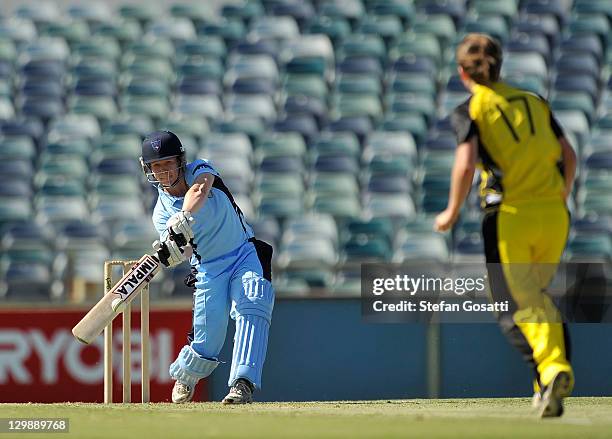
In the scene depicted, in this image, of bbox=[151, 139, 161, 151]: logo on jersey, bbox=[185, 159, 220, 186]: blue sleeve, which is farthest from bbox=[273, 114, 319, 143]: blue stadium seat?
bbox=[151, 139, 161, 151]: logo on jersey

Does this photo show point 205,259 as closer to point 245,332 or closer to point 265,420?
point 245,332

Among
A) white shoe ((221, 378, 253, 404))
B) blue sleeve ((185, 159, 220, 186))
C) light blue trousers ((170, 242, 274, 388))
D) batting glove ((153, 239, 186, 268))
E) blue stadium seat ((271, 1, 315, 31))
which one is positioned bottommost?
white shoe ((221, 378, 253, 404))

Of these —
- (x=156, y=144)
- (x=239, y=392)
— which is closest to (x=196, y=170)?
(x=156, y=144)

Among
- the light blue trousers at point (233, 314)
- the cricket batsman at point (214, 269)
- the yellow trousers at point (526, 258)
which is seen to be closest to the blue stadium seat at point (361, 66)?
the cricket batsman at point (214, 269)

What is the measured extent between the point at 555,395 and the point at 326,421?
978 millimetres

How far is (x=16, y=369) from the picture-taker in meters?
9.41

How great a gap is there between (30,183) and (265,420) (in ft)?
28.7

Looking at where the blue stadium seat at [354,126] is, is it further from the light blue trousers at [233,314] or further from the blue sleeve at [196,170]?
the blue sleeve at [196,170]

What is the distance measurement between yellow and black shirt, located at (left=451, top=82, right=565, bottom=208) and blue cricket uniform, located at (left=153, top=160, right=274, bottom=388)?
1.89m

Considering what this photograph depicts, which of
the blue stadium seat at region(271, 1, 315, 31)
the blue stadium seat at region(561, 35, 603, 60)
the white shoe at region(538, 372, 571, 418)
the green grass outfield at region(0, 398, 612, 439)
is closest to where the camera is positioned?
the green grass outfield at region(0, 398, 612, 439)

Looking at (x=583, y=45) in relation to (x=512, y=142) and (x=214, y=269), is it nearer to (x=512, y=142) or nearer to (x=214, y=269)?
(x=214, y=269)

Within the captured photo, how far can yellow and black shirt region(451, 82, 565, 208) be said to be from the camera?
543cm

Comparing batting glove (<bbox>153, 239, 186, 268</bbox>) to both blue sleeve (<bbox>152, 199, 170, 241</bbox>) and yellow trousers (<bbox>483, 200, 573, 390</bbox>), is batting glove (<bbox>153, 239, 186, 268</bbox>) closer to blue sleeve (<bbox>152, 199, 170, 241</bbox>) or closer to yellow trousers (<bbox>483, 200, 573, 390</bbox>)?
blue sleeve (<bbox>152, 199, 170, 241</bbox>)

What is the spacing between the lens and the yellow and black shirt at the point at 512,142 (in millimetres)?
5426
